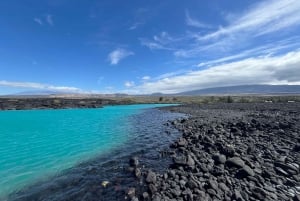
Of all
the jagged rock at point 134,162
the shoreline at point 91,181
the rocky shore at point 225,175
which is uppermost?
the rocky shore at point 225,175

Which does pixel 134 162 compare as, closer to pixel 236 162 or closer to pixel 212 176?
pixel 212 176

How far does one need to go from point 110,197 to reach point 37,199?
373 cm

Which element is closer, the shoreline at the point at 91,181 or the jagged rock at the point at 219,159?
the shoreline at the point at 91,181

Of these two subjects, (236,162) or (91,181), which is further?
(236,162)

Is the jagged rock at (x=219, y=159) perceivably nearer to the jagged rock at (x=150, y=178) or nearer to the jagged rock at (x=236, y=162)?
the jagged rock at (x=236, y=162)

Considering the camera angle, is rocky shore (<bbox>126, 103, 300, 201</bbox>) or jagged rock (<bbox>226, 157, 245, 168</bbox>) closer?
rocky shore (<bbox>126, 103, 300, 201</bbox>)

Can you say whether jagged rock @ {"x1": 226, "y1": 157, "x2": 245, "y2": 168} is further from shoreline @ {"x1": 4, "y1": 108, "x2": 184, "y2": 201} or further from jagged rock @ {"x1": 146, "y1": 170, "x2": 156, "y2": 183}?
jagged rock @ {"x1": 146, "y1": 170, "x2": 156, "y2": 183}

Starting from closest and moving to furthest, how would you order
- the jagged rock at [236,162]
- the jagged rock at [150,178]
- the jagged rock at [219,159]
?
the jagged rock at [150,178]
the jagged rock at [236,162]
the jagged rock at [219,159]

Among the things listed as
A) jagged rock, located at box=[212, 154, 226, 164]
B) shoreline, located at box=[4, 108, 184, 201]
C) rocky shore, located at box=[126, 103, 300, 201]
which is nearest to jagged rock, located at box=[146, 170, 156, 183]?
rocky shore, located at box=[126, 103, 300, 201]

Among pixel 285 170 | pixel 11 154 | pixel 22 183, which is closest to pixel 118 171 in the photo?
pixel 22 183

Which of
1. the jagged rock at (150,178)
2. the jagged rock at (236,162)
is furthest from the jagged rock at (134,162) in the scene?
the jagged rock at (236,162)

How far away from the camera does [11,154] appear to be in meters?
20.1

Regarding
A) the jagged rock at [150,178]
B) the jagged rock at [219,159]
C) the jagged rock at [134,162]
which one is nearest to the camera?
the jagged rock at [150,178]

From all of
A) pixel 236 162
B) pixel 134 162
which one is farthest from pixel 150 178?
pixel 236 162
